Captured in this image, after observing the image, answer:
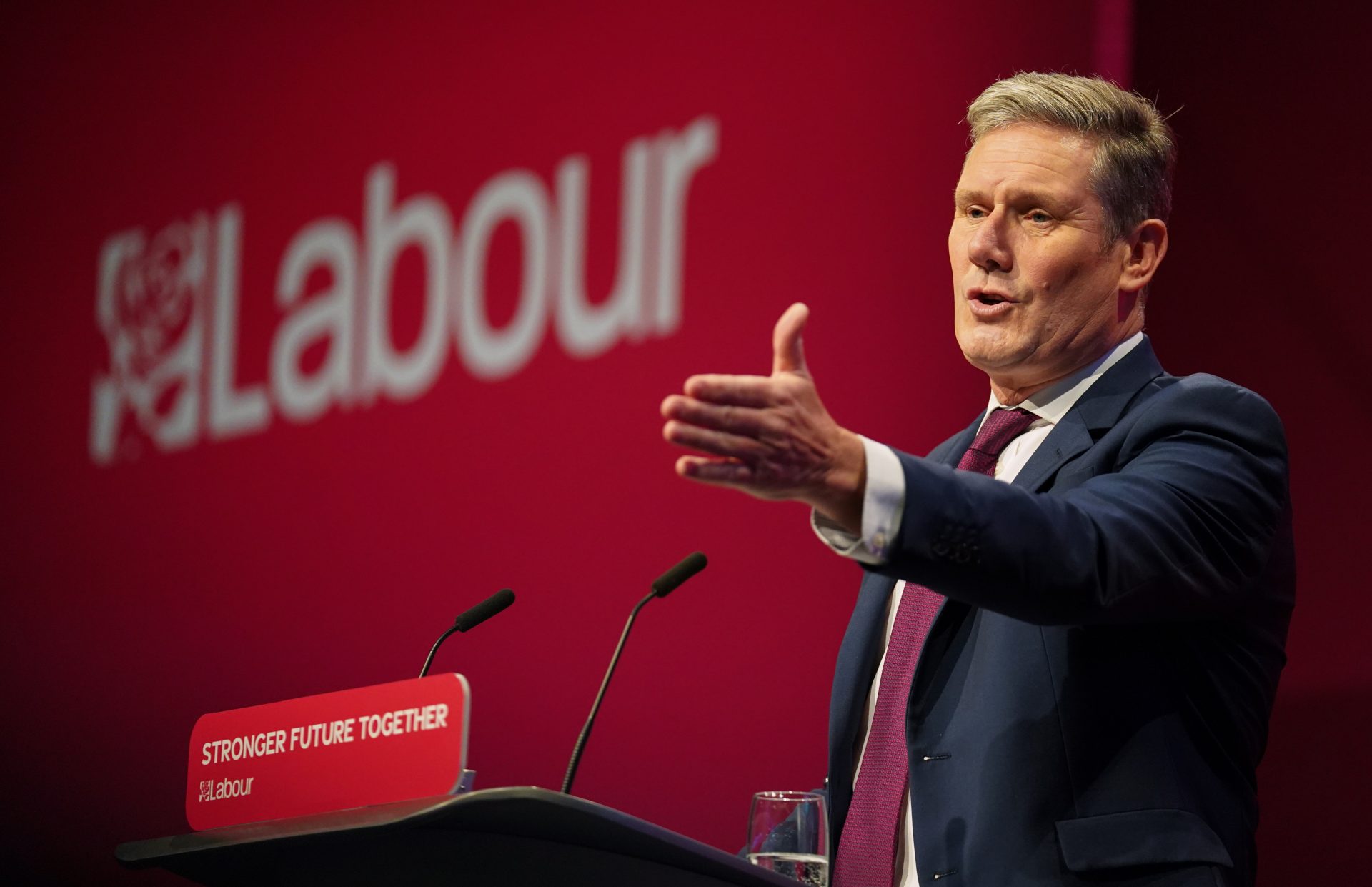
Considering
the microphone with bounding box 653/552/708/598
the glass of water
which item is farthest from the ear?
the glass of water

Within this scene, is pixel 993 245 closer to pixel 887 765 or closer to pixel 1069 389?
pixel 1069 389

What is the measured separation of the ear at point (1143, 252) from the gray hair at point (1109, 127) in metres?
0.02

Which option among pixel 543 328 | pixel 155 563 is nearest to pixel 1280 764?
pixel 543 328

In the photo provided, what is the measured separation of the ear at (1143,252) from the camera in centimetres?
204

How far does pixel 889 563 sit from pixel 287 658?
2.75m

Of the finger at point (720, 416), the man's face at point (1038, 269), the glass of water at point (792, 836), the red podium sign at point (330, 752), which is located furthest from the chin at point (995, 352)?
the red podium sign at point (330, 752)

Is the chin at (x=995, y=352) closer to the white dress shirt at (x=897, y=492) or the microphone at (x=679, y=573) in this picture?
the white dress shirt at (x=897, y=492)

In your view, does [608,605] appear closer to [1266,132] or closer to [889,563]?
[1266,132]

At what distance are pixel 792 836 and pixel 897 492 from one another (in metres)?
0.64

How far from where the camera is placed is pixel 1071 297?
1966 mm

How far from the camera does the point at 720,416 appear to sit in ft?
3.83

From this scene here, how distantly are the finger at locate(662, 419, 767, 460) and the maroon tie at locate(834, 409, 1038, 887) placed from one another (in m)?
0.65

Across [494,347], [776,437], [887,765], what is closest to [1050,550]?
[776,437]

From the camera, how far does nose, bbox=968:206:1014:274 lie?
1.98m
